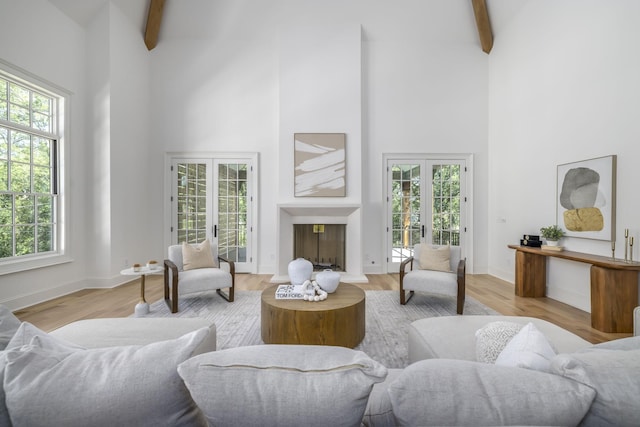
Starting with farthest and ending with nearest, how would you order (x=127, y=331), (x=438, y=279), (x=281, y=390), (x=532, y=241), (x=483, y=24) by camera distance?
(x=483, y=24) → (x=532, y=241) → (x=438, y=279) → (x=127, y=331) → (x=281, y=390)

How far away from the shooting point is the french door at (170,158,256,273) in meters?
5.57

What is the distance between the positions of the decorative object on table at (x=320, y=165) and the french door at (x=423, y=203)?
1067 mm

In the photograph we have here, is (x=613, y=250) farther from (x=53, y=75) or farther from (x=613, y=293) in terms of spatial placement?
(x=53, y=75)

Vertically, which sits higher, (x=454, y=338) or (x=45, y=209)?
(x=45, y=209)

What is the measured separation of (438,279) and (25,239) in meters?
5.37

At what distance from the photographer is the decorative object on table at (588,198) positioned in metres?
3.30

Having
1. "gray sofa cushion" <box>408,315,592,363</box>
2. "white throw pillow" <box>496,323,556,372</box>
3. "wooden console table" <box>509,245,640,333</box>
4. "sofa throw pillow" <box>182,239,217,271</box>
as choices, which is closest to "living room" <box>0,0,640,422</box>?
"wooden console table" <box>509,245,640,333</box>

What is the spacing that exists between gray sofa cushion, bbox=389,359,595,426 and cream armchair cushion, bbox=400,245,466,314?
2770mm

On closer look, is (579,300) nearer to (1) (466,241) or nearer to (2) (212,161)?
(1) (466,241)

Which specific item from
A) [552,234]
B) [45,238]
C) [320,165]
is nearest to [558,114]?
[552,234]

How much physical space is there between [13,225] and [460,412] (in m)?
5.08

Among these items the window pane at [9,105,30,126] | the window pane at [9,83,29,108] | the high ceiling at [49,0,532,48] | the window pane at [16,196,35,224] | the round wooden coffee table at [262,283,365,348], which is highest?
the high ceiling at [49,0,532,48]

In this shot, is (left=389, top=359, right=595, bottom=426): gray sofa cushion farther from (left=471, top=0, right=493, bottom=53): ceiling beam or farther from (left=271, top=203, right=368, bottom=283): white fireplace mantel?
(left=471, top=0, right=493, bottom=53): ceiling beam

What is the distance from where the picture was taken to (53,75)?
391cm
